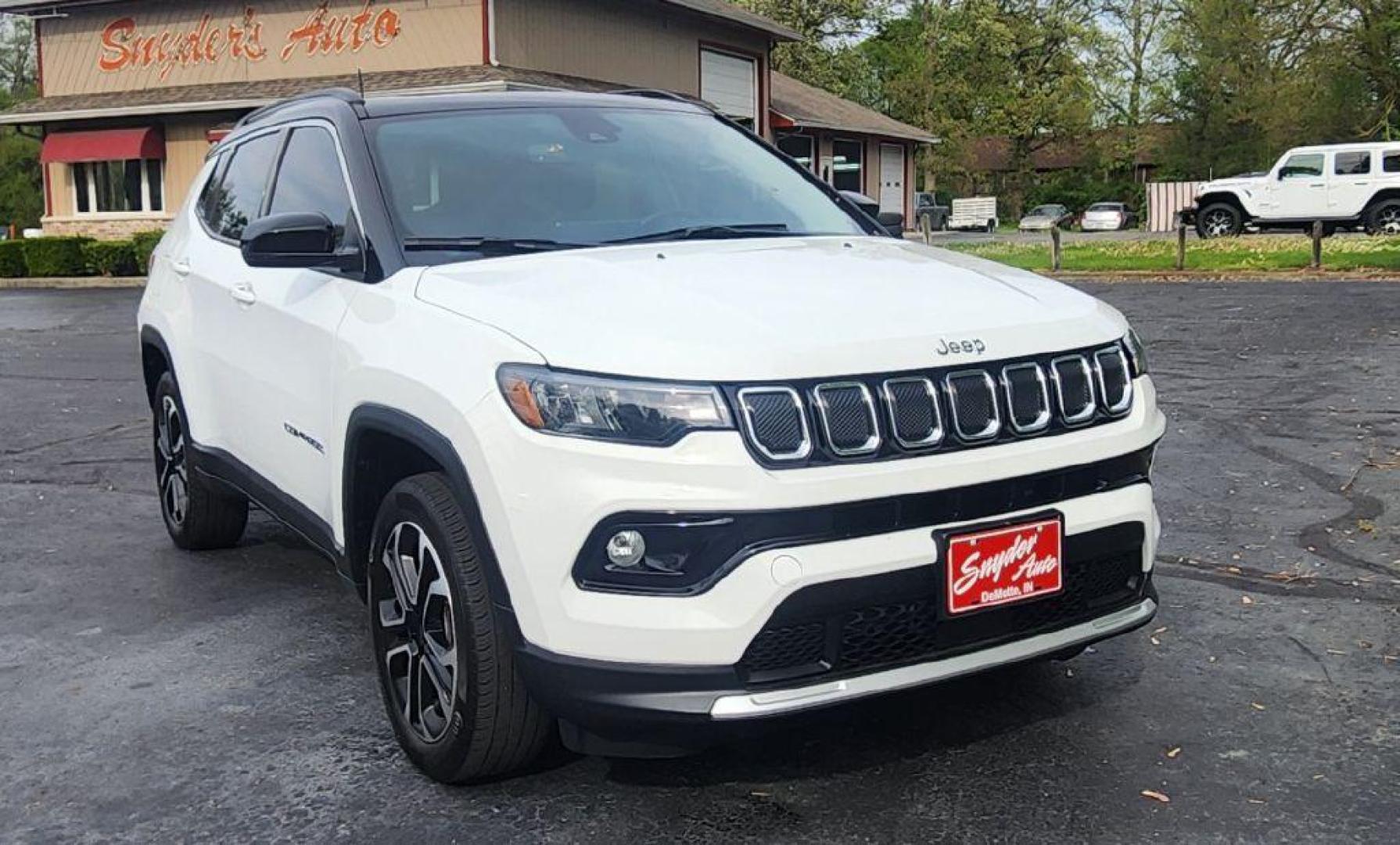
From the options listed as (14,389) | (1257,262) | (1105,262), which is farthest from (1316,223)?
(14,389)

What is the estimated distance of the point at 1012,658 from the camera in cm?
326

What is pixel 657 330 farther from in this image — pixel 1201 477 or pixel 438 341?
pixel 1201 477

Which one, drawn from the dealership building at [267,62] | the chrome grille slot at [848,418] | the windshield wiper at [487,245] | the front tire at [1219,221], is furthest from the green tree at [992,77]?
the chrome grille slot at [848,418]

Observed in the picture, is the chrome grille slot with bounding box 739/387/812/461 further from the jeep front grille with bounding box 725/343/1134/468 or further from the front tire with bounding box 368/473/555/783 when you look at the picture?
the front tire with bounding box 368/473/555/783

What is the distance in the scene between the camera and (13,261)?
1180 inches

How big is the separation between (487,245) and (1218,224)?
31.6 m

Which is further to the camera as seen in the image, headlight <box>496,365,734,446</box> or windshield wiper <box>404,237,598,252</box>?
windshield wiper <box>404,237,598,252</box>

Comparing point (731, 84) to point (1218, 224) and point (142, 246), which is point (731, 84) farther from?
point (142, 246)

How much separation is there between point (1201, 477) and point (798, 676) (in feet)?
15.1

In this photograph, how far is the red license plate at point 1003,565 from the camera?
3.12m

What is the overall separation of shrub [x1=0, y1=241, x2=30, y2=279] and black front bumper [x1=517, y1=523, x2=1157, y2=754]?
30222mm

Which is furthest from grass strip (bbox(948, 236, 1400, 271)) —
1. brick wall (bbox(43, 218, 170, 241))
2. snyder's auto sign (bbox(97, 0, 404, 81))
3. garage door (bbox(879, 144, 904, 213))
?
brick wall (bbox(43, 218, 170, 241))

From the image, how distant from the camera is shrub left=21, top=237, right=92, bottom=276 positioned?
95.9 feet

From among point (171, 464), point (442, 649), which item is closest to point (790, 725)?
point (442, 649)
